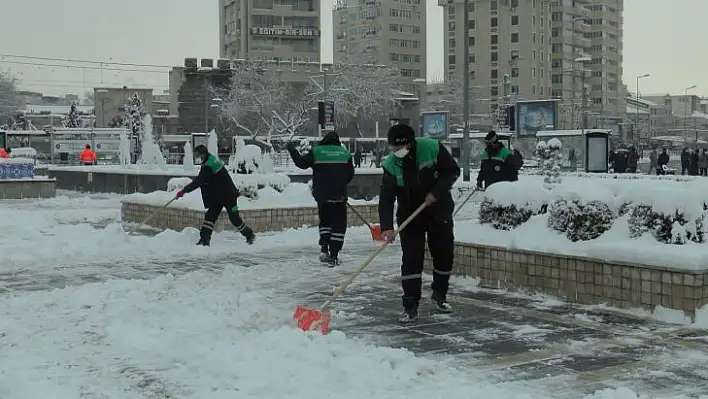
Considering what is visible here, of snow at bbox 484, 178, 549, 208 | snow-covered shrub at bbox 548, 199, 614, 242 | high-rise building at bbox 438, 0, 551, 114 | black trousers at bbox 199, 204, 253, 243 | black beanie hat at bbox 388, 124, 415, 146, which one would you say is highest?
high-rise building at bbox 438, 0, 551, 114

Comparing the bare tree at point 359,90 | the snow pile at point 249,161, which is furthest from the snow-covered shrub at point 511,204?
the bare tree at point 359,90

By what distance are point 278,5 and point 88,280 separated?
8265 centimetres

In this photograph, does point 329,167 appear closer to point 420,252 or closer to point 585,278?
point 420,252

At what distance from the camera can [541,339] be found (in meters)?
5.81

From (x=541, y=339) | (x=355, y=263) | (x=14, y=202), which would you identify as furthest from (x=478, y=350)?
(x=14, y=202)

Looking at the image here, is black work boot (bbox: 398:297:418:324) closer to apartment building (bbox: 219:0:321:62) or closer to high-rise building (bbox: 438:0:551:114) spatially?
apartment building (bbox: 219:0:321:62)

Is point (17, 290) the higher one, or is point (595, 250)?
point (595, 250)

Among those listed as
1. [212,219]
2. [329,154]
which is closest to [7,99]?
[212,219]

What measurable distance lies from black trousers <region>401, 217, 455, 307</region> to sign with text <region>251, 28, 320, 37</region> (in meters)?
83.3

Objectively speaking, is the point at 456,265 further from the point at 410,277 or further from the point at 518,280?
the point at 410,277

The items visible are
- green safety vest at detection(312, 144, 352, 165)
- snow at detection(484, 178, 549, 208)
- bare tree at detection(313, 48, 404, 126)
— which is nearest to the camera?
snow at detection(484, 178, 549, 208)

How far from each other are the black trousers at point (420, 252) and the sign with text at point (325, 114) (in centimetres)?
2698

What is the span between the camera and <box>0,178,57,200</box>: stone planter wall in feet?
74.3

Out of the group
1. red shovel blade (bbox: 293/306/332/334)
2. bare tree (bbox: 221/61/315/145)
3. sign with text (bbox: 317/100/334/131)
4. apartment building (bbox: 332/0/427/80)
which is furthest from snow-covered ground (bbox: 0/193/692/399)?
apartment building (bbox: 332/0/427/80)
